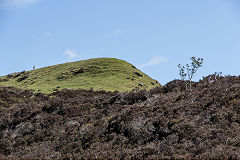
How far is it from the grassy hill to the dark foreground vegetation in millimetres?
24221

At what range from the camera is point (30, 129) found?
1977 cm

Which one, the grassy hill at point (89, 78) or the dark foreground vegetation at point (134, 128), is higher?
the grassy hill at point (89, 78)

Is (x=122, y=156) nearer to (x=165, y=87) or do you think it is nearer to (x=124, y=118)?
(x=124, y=118)

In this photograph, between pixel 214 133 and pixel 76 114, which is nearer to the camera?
pixel 214 133

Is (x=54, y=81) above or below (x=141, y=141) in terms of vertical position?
above

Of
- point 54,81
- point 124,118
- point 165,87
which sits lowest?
point 124,118

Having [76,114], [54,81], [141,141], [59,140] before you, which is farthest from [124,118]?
[54,81]

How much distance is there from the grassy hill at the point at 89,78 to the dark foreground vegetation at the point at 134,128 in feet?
79.5

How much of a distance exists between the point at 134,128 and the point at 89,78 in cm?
4112

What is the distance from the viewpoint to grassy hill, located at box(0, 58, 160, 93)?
4945cm

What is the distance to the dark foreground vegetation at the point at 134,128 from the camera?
474 inches

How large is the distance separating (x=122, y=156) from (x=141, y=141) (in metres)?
2.17

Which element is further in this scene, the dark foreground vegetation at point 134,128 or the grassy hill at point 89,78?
the grassy hill at point 89,78

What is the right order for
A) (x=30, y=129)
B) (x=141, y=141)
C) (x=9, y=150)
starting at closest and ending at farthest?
(x=141, y=141) < (x=9, y=150) < (x=30, y=129)
